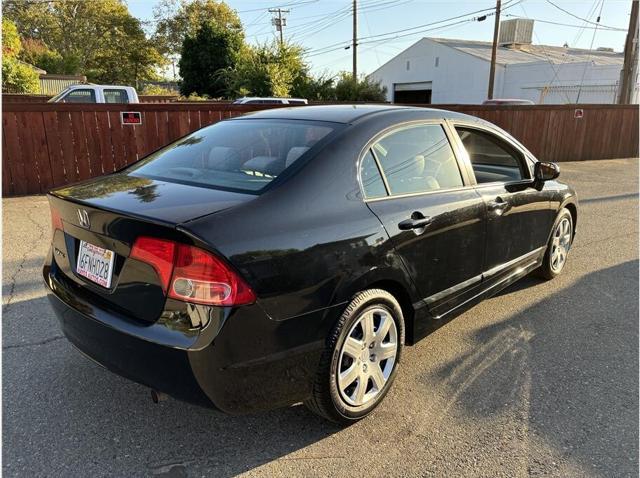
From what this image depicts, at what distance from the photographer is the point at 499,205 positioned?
3508mm

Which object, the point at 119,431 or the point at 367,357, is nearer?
the point at 119,431

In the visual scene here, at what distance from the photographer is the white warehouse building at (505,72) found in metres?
29.9

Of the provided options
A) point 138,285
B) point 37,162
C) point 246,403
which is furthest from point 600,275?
point 37,162

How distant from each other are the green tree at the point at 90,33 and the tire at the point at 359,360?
46.0m

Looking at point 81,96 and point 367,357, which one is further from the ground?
point 81,96

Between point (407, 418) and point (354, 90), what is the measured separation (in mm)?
29446

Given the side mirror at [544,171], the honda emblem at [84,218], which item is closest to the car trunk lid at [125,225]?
the honda emblem at [84,218]

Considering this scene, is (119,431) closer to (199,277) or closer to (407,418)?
(199,277)

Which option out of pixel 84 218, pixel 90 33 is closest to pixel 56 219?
pixel 84 218

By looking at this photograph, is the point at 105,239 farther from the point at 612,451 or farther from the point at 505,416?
the point at 612,451

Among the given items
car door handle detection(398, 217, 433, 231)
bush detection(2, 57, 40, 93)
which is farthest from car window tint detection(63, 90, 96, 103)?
bush detection(2, 57, 40, 93)

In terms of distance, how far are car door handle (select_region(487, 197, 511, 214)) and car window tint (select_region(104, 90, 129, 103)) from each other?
1094cm

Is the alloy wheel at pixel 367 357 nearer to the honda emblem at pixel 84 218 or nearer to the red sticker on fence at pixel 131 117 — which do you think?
the honda emblem at pixel 84 218

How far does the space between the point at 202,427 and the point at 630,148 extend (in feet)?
60.1
